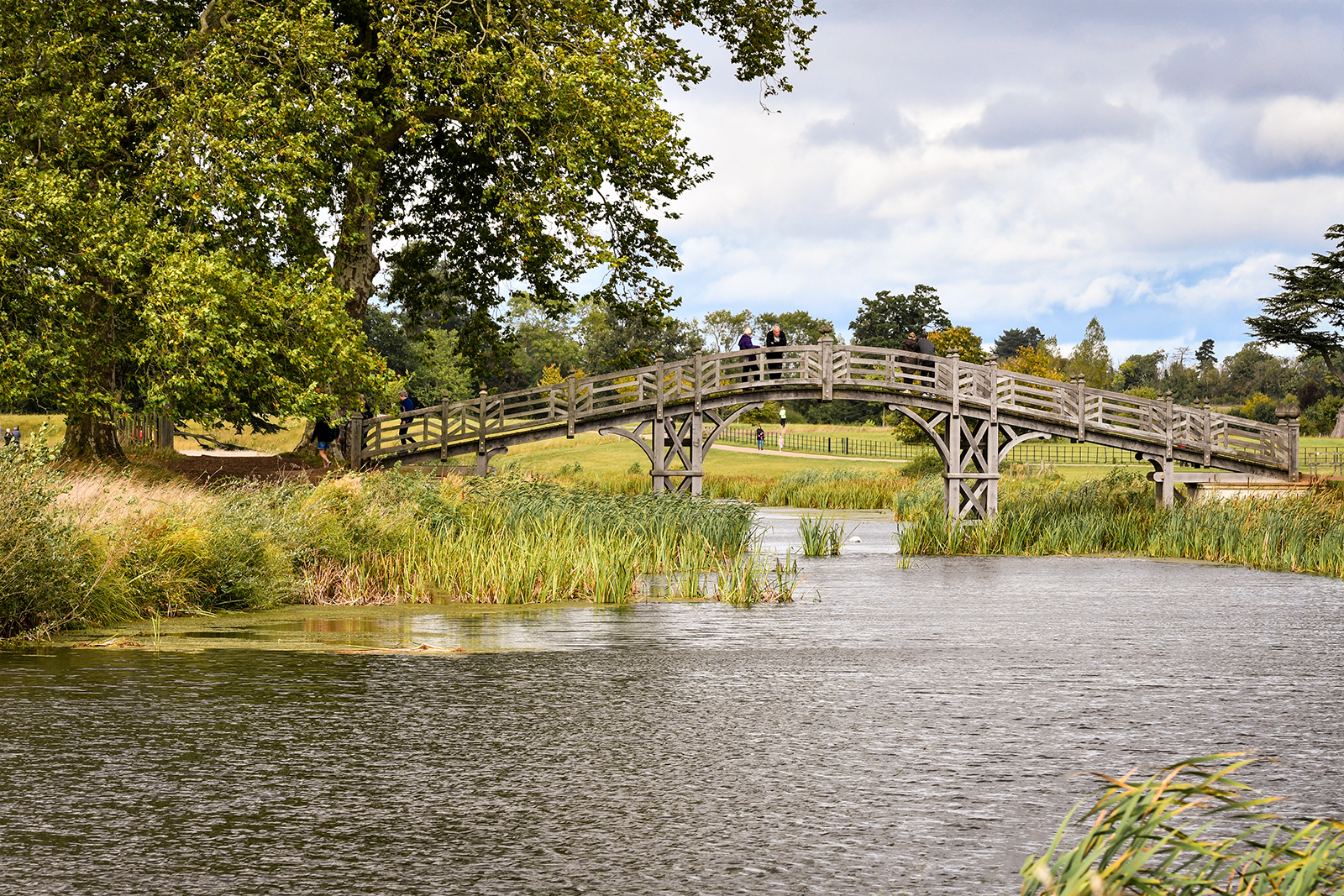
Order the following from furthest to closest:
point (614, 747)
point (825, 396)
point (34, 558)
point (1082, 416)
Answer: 1. point (825, 396)
2. point (1082, 416)
3. point (34, 558)
4. point (614, 747)

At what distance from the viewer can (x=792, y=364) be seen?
32781 mm

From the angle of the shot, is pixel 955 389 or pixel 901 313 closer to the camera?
pixel 955 389

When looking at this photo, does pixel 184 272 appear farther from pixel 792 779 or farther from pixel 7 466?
pixel 792 779

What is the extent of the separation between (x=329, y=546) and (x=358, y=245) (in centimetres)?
1450

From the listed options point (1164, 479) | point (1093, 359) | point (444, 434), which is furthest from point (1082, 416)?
point (1093, 359)

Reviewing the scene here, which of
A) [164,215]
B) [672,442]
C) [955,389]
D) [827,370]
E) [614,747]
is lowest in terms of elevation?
[614,747]

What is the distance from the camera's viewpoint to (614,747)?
Result: 7418 millimetres

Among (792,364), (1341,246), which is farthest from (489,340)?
(1341,246)

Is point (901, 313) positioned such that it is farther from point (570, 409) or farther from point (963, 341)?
point (570, 409)

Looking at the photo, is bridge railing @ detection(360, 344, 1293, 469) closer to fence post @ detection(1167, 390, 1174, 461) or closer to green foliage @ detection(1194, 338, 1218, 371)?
fence post @ detection(1167, 390, 1174, 461)

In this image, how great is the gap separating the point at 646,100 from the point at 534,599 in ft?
48.7

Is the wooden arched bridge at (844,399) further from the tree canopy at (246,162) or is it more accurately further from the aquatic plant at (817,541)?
the aquatic plant at (817,541)

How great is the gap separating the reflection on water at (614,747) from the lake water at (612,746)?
0.02 metres

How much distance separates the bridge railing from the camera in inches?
1264
